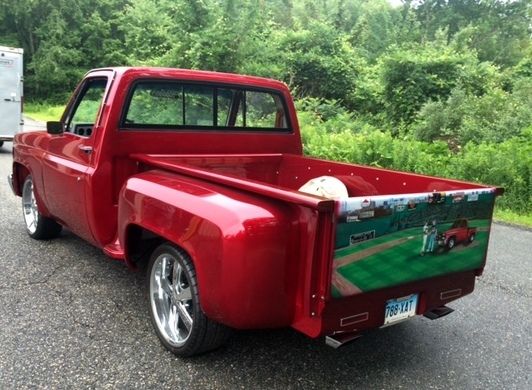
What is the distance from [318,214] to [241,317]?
2.27ft

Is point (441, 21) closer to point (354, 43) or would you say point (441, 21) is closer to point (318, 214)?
point (354, 43)

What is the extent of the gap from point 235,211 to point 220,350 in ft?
3.78

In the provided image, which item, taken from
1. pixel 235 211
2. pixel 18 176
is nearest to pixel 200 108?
pixel 235 211

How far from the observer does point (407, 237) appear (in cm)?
295

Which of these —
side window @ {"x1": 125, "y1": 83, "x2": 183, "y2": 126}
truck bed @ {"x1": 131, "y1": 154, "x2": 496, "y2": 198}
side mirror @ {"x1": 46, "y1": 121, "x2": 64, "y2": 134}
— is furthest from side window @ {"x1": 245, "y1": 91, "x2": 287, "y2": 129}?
side mirror @ {"x1": 46, "y1": 121, "x2": 64, "y2": 134}

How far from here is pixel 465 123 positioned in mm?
11914

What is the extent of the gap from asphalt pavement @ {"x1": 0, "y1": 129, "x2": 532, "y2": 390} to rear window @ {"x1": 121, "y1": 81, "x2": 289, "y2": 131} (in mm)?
1421

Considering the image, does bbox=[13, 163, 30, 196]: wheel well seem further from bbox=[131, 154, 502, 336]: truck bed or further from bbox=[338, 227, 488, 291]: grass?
bbox=[338, 227, 488, 291]: grass

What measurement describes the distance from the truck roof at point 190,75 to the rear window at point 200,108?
6 cm

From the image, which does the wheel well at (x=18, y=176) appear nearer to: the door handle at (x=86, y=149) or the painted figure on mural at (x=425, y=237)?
the door handle at (x=86, y=149)

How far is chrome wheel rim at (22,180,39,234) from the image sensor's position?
5859 millimetres

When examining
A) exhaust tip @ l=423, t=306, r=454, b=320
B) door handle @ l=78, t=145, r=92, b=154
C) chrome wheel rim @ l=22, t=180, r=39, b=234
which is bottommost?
chrome wheel rim @ l=22, t=180, r=39, b=234

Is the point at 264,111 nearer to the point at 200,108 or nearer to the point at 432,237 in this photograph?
the point at 200,108

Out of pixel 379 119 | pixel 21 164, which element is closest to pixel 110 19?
pixel 379 119
